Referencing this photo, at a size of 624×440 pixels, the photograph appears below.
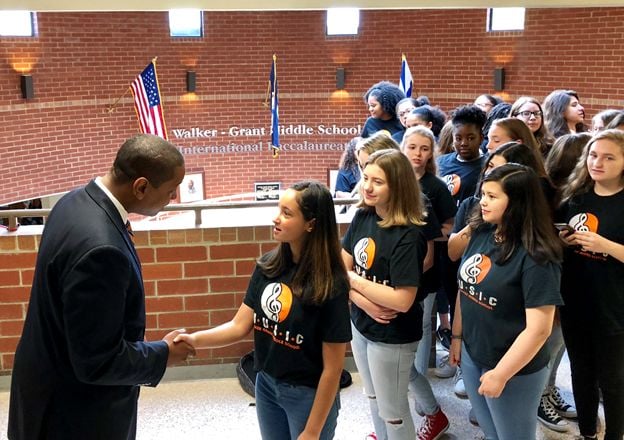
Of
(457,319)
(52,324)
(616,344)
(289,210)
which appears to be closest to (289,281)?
(289,210)

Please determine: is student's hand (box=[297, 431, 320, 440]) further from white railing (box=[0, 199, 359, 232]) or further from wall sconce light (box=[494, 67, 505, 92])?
wall sconce light (box=[494, 67, 505, 92])

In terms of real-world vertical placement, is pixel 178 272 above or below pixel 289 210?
below

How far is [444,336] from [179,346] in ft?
7.69

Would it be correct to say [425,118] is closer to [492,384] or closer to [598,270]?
[598,270]

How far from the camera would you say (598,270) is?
275 cm

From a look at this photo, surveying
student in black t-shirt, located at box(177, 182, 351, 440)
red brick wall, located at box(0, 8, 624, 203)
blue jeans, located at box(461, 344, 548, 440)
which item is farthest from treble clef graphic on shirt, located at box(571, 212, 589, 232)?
red brick wall, located at box(0, 8, 624, 203)

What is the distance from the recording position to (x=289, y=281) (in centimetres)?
222

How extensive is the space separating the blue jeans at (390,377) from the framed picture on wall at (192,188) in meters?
8.99

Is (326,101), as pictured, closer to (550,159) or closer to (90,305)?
(550,159)

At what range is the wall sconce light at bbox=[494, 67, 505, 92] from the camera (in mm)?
10391

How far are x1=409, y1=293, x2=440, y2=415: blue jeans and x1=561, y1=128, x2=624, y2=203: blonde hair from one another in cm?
89

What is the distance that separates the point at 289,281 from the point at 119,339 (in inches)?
25.1

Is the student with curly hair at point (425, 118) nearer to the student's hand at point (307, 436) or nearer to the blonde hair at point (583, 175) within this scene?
the blonde hair at point (583, 175)

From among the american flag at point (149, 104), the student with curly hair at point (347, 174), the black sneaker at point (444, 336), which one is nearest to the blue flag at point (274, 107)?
the american flag at point (149, 104)
